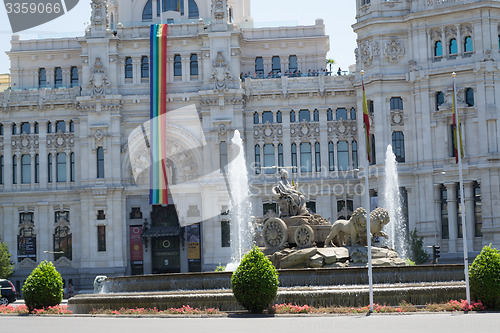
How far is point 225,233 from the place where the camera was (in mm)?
81562

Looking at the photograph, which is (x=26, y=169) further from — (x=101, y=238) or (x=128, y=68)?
(x=128, y=68)

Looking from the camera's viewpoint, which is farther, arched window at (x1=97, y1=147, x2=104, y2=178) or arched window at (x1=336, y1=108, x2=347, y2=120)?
arched window at (x1=336, y1=108, x2=347, y2=120)

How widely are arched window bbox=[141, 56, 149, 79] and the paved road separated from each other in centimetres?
5396

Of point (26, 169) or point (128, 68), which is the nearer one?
point (128, 68)

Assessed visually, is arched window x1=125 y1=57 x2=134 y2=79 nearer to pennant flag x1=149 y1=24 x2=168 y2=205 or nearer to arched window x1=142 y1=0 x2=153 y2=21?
pennant flag x1=149 y1=24 x2=168 y2=205

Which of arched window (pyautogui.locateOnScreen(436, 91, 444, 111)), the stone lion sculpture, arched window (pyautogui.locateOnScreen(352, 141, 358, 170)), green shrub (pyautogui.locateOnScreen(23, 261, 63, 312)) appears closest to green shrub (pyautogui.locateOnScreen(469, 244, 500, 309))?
the stone lion sculpture

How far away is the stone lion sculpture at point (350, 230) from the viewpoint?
43000mm

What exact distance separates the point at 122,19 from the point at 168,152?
53.1 feet

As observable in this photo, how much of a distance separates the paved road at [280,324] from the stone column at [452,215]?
45.2 metres

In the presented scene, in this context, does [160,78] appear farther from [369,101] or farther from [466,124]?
[466,124]

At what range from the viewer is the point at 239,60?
85125mm

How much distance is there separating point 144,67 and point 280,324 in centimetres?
5928

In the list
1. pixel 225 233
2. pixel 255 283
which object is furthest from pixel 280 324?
pixel 225 233

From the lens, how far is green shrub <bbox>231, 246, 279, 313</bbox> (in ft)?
106
